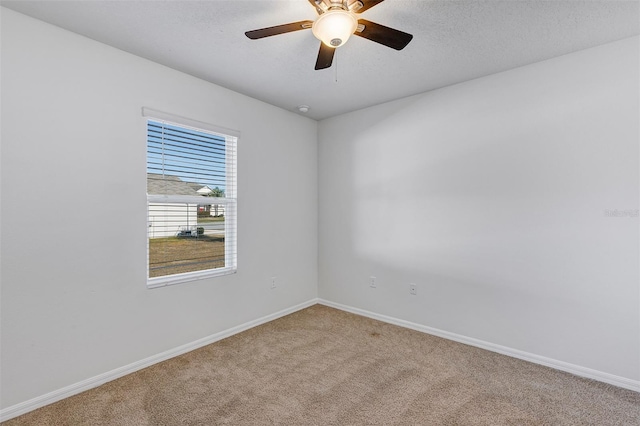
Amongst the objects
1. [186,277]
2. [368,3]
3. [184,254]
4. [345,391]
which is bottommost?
[345,391]

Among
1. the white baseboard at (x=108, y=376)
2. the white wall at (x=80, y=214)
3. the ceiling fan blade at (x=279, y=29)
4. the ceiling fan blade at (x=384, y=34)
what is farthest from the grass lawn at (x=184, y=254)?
the ceiling fan blade at (x=384, y=34)

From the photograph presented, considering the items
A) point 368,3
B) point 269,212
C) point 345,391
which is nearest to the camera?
point 368,3

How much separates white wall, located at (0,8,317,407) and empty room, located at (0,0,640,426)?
1 centimetres

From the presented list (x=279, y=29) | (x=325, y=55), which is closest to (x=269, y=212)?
(x=325, y=55)

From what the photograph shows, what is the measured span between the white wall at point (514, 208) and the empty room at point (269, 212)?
0.02m

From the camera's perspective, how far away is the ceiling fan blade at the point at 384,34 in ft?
5.36

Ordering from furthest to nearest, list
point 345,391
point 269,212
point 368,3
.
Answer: point 269,212
point 345,391
point 368,3

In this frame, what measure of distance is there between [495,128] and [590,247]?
1224 millimetres

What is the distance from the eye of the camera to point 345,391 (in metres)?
2.16

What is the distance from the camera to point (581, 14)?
1955mm

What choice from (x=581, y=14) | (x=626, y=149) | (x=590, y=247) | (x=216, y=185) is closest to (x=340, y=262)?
(x=216, y=185)

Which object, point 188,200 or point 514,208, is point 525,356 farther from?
point 188,200

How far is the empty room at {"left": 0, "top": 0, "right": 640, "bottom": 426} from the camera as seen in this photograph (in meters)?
1.93

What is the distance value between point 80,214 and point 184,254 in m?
0.88
